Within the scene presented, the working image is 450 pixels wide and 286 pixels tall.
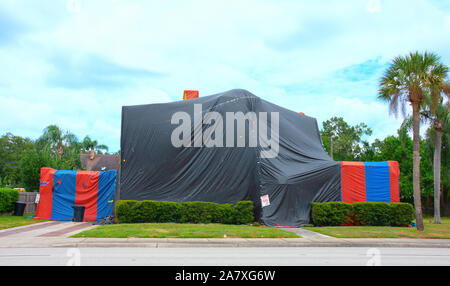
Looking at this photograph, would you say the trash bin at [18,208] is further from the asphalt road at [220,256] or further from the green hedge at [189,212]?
the asphalt road at [220,256]

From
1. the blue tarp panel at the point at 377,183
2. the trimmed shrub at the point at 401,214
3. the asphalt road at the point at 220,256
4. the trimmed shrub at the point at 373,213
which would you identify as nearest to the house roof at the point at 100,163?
the blue tarp panel at the point at 377,183

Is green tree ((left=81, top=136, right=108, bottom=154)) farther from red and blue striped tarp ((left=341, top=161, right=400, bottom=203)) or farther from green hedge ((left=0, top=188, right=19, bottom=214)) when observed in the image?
red and blue striped tarp ((left=341, top=161, right=400, bottom=203))

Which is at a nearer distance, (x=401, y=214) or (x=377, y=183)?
(x=401, y=214)

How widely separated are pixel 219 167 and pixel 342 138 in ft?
155

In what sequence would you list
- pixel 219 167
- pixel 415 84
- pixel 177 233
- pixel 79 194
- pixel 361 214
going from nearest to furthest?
pixel 177 233
pixel 415 84
pixel 361 214
pixel 219 167
pixel 79 194

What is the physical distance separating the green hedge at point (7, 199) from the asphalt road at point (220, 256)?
471 inches

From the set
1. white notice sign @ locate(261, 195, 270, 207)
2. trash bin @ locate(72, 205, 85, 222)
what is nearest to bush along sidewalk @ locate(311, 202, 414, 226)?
white notice sign @ locate(261, 195, 270, 207)

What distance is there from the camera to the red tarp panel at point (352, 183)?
57.4ft

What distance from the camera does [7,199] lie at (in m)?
20.3

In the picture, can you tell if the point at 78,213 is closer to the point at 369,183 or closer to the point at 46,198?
the point at 46,198

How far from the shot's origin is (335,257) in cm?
886

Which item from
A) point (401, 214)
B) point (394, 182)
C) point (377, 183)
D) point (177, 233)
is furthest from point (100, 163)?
point (401, 214)

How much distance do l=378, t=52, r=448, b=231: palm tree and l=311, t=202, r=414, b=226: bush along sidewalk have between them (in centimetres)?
152

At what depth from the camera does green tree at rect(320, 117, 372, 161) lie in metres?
57.7
